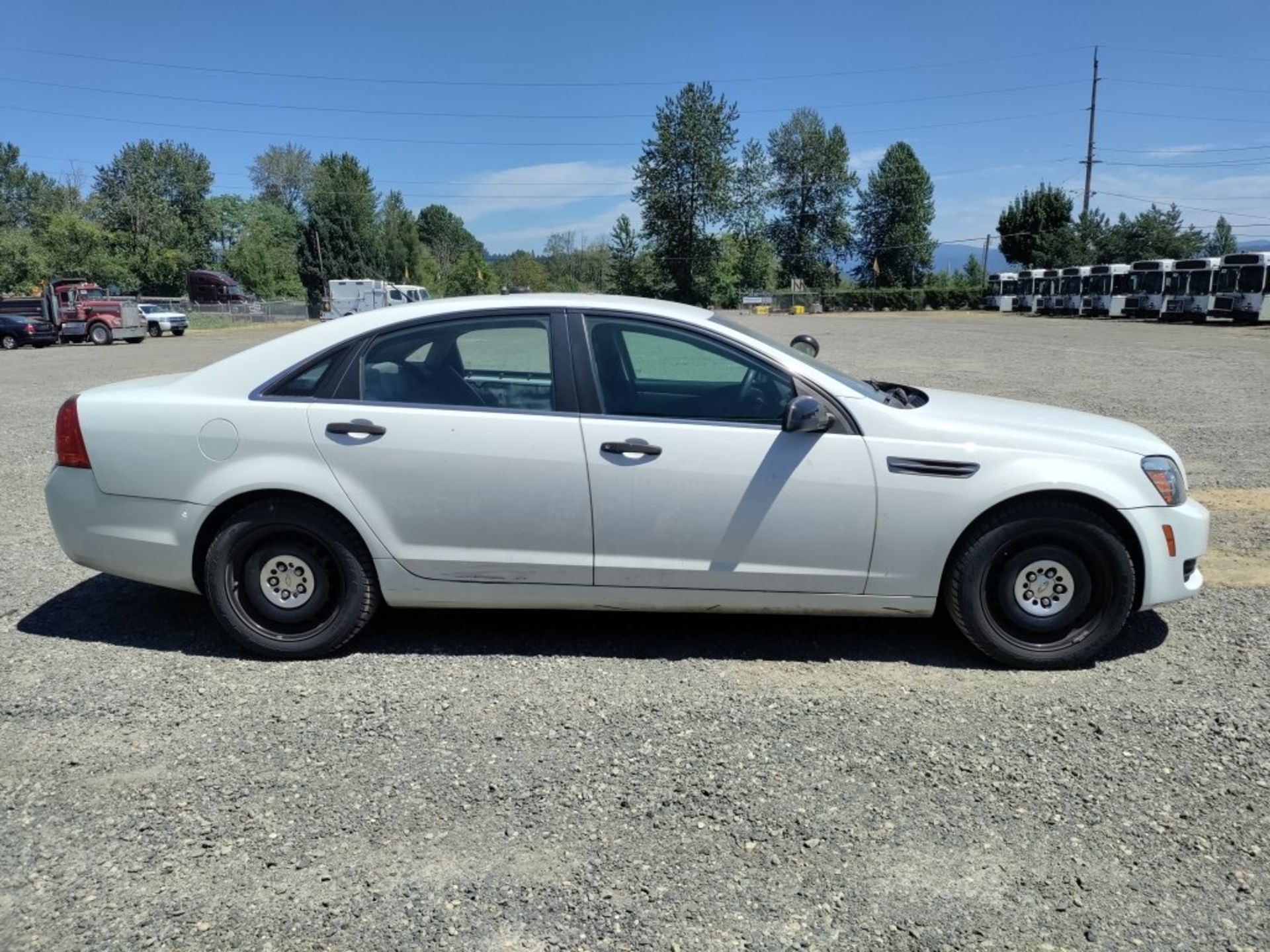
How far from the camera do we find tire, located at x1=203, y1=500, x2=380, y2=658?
13.4ft

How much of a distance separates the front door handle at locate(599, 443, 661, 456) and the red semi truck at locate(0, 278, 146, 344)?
39739mm

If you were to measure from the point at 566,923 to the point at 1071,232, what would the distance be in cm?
8066

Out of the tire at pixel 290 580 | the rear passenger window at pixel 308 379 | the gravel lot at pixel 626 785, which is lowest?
the gravel lot at pixel 626 785

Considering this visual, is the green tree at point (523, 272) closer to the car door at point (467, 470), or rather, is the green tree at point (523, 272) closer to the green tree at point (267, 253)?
the green tree at point (267, 253)

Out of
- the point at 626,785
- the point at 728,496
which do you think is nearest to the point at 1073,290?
the point at 728,496

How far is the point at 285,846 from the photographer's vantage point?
2828 mm

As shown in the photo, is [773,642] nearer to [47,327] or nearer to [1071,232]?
[47,327]

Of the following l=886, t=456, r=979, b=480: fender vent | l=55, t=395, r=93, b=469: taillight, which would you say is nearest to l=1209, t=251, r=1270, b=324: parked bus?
l=886, t=456, r=979, b=480: fender vent

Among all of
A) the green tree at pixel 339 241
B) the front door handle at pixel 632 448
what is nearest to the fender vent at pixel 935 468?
the front door handle at pixel 632 448

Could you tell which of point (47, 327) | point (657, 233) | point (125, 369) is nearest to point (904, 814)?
point (125, 369)

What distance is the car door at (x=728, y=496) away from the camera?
12.8ft

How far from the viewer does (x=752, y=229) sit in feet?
326

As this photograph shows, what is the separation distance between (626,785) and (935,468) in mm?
1894

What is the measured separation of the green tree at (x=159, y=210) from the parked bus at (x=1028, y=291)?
68.7m
